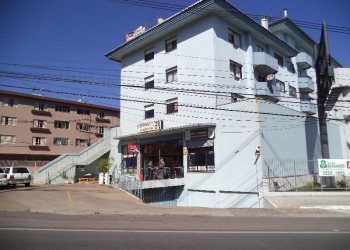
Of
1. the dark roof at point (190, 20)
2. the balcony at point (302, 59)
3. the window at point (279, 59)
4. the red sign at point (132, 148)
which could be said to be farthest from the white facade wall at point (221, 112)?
the balcony at point (302, 59)

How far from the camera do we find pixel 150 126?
95.7ft

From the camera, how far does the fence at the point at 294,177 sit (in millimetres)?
21025

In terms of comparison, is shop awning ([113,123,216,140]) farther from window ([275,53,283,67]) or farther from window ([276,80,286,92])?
window ([275,53,283,67])

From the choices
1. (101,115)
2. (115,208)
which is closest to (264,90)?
(115,208)

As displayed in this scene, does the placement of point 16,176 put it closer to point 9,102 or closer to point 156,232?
point 9,102

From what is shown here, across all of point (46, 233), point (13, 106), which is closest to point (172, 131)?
point (46, 233)

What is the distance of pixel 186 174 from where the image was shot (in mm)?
26859

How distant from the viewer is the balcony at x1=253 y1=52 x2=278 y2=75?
1158 inches

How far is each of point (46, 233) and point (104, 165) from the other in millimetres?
23211

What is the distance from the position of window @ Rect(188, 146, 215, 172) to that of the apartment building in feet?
0.25

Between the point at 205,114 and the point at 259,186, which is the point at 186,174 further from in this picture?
the point at 259,186

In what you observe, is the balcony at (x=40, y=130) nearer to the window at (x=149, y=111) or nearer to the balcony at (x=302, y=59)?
the window at (x=149, y=111)

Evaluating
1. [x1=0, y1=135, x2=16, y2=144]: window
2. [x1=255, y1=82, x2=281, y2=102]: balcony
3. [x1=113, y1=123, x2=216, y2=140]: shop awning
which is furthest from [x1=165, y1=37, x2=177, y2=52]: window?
[x1=0, y1=135, x2=16, y2=144]: window

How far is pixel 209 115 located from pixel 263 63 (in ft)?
25.5
